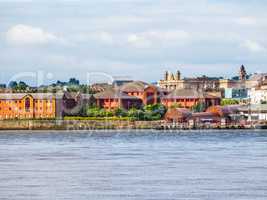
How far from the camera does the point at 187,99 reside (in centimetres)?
8850

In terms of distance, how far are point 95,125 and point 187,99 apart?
1500 cm

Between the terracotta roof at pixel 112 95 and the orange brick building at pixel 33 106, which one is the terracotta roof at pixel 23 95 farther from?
the terracotta roof at pixel 112 95

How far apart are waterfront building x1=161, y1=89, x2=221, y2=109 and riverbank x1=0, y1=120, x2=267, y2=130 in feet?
36.0

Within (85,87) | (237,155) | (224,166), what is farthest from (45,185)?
(85,87)

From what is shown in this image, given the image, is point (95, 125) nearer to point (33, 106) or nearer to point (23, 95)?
point (33, 106)

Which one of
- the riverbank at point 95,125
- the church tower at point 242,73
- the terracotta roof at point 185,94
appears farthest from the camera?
the church tower at point 242,73

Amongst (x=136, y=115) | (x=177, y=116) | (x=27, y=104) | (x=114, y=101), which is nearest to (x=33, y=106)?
(x=27, y=104)

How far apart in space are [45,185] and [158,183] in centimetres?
222

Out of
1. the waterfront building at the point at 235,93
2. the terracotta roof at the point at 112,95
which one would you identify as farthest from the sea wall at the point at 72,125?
the waterfront building at the point at 235,93

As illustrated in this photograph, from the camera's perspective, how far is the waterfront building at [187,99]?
87.8 meters

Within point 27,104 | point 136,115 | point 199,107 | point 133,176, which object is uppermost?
point 27,104

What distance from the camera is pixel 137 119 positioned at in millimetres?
76375

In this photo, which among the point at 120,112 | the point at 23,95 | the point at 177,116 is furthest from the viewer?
the point at 120,112

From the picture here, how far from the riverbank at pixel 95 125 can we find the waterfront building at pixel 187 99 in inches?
432
